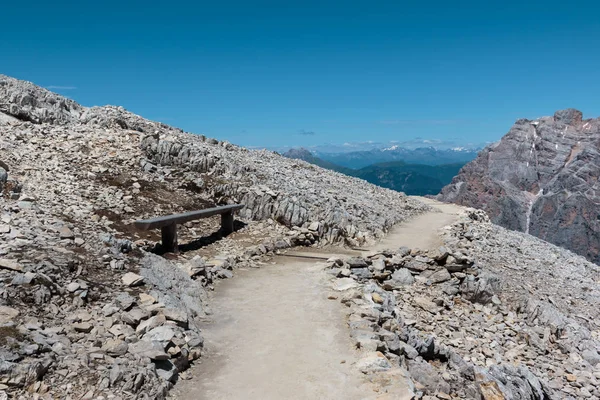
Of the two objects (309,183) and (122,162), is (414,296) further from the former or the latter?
(122,162)

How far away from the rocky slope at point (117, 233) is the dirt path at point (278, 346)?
68 centimetres

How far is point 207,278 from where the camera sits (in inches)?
615

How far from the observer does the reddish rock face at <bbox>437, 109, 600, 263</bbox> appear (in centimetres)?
14662

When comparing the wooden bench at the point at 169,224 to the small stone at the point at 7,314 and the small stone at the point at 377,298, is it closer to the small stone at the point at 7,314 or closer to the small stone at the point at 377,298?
the small stone at the point at 7,314

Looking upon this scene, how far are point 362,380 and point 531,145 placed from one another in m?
198

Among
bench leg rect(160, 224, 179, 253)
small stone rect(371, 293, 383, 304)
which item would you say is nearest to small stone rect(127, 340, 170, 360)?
small stone rect(371, 293, 383, 304)

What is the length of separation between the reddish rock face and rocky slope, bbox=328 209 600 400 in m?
142

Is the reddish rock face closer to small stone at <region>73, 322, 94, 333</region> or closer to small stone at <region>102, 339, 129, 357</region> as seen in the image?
small stone at <region>102, 339, 129, 357</region>

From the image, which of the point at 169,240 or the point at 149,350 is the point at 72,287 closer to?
the point at 149,350

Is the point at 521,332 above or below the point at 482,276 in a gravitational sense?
below

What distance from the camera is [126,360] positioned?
845 centimetres

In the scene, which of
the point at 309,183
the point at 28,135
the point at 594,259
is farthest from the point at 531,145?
the point at 28,135

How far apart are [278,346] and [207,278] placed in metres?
5.53

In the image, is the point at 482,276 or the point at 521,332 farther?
the point at 482,276
